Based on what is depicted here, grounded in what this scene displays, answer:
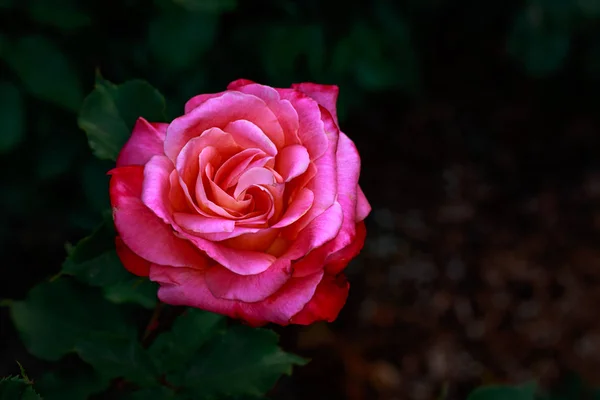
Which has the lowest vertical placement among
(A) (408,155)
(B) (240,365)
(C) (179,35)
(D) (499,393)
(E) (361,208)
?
(A) (408,155)

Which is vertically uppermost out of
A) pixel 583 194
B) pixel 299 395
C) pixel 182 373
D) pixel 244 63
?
pixel 244 63

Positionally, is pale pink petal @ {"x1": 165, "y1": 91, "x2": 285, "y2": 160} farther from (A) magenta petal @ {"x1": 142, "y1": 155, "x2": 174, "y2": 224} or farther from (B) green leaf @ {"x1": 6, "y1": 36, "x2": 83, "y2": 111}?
(B) green leaf @ {"x1": 6, "y1": 36, "x2": 83, "y2": 111}

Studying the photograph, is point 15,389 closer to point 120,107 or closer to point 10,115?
point 120,107

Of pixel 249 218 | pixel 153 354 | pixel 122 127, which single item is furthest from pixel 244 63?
pixel 249 218

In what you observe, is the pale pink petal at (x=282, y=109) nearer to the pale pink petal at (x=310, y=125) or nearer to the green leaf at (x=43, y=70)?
the pale pink petal at (x=310, y=125)

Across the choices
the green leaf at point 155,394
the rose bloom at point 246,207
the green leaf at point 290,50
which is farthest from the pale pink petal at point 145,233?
the green leaf at point 290,50

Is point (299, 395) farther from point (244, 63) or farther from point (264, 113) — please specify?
point (264, 113)

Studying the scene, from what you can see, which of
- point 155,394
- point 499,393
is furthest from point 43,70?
point 499,393
